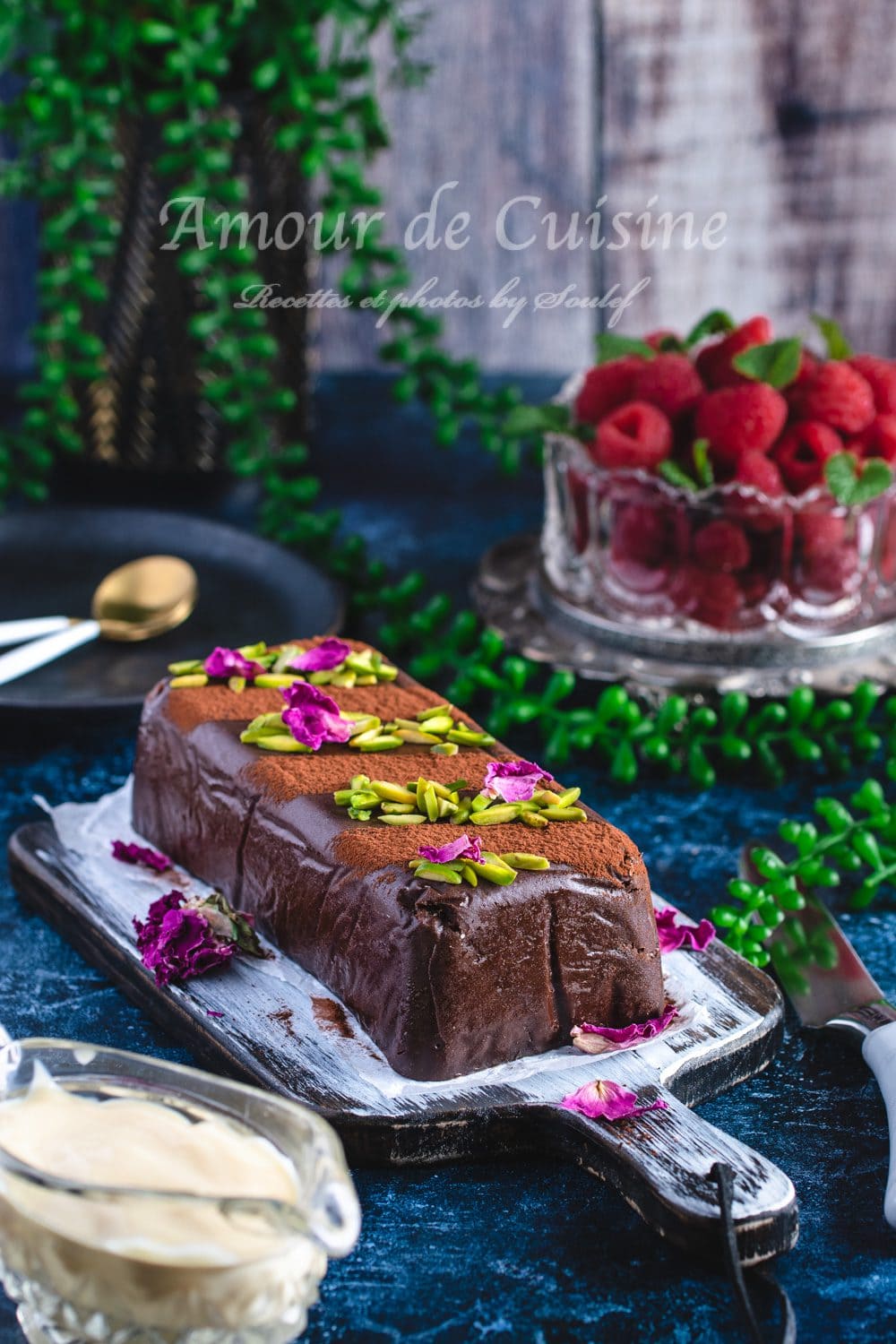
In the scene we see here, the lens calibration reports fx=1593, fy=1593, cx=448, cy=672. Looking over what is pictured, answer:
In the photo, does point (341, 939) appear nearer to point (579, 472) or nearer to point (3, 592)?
point (579, 472)

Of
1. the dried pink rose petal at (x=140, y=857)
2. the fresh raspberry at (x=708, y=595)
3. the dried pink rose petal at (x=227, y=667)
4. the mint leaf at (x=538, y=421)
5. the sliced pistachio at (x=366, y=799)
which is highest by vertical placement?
the mint leaf at (x=538, y=421)

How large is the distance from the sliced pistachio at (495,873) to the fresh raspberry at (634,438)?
0.68m

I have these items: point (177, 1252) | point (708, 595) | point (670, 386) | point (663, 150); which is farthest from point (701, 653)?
point (663, 150)

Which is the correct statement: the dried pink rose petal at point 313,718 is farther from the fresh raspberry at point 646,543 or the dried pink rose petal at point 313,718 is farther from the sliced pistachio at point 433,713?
the fresh raspberry at point 646,543

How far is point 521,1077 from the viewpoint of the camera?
1.10 meters

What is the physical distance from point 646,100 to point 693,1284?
2.04 meters

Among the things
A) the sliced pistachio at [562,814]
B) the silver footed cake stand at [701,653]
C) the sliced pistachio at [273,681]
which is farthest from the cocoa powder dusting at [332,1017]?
the silver footed cake stand at [701,653]

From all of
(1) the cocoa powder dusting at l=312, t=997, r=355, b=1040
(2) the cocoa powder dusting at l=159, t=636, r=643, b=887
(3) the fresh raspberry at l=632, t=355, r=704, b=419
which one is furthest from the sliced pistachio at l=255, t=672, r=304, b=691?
(3) the fresh raspberry at l=632, t=355, r=704, b=419

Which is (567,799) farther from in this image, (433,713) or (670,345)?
(670,345)

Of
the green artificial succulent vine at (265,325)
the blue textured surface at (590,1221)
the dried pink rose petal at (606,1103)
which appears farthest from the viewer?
the green artificial succulent vine at (265,325)

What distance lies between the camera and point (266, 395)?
2.12m

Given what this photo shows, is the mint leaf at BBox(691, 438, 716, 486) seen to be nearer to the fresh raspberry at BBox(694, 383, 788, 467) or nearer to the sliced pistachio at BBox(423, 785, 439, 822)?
the fresh raspberry at BBox(694, 383, 788, 467)

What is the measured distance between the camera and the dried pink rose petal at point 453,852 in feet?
3.65

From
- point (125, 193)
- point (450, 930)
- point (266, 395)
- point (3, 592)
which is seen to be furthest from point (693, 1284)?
point (125, 193)
